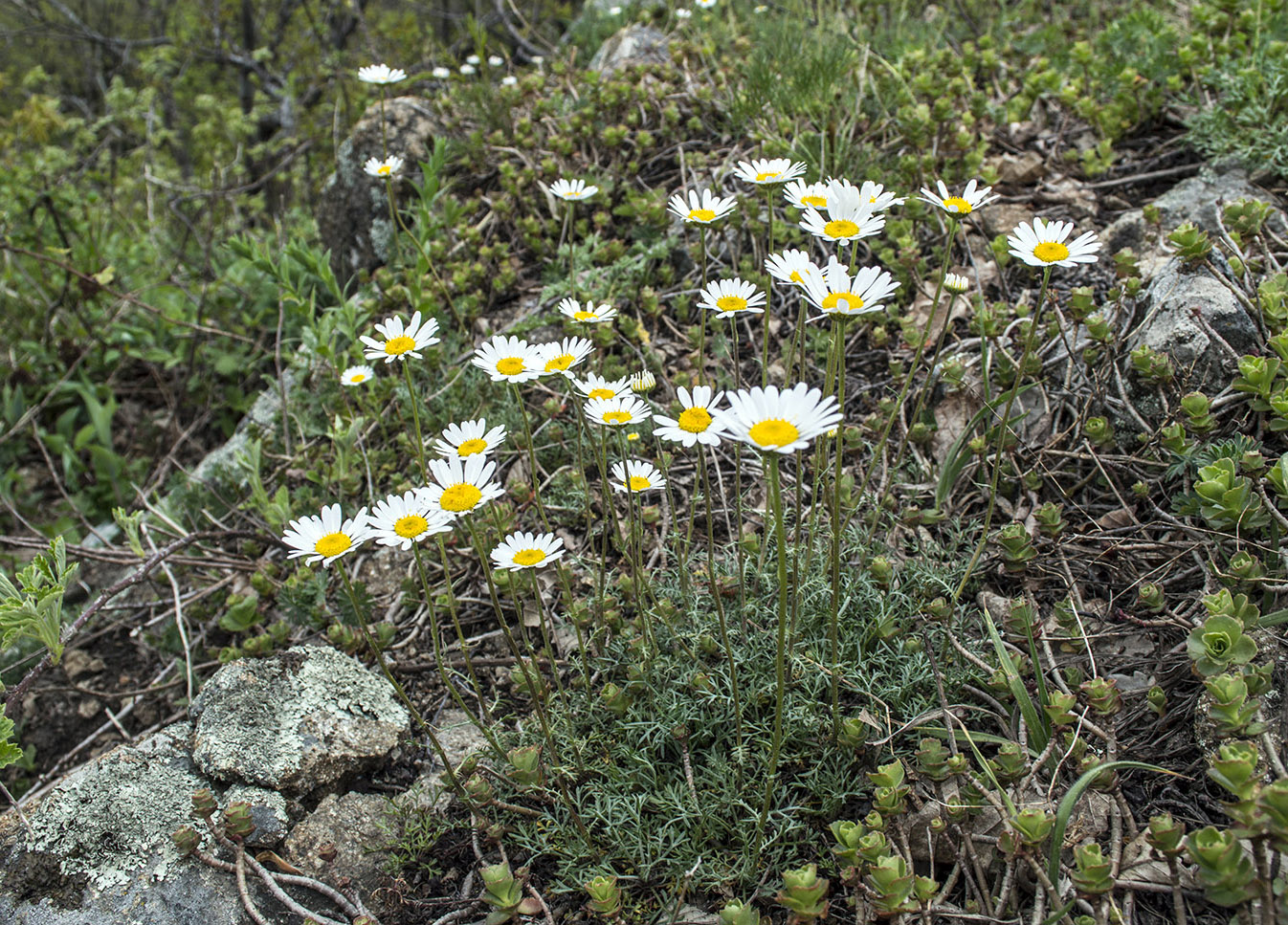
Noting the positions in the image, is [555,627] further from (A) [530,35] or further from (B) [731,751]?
(A) [530,35]

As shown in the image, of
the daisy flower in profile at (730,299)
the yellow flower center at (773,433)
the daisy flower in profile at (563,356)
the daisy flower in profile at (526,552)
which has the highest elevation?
the yellow flower center at (773,433)

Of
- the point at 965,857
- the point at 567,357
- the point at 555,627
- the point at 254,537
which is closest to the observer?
the point at 965,857

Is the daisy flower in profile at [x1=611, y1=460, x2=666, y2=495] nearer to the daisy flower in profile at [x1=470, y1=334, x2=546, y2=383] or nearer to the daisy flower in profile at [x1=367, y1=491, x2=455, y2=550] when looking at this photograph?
the daisy flower in profile at [x1=470, y1=334, x2=546, y2=383]

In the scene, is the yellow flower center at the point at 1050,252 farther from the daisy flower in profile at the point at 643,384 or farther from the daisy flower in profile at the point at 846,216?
the daisy flower in profile at the point at 643,384

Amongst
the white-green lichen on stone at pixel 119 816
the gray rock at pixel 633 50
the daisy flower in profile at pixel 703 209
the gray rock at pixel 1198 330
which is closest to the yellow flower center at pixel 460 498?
the daisy flower in profile at pixel 703 209

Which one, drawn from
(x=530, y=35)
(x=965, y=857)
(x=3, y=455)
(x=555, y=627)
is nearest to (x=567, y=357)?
(x=555, y=627)

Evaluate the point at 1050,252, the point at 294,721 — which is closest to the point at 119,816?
the point at 294,721

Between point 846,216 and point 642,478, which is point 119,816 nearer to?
point 642,478
